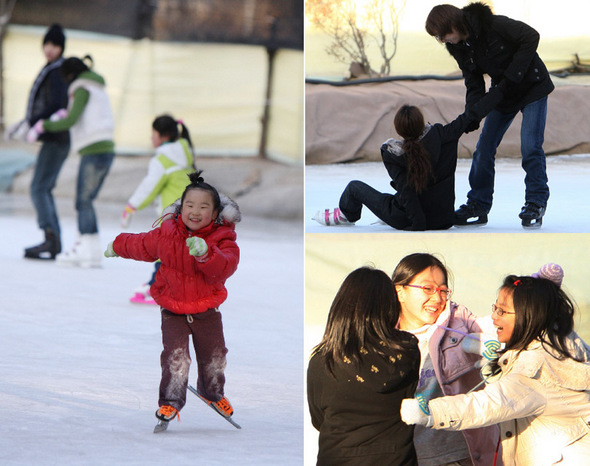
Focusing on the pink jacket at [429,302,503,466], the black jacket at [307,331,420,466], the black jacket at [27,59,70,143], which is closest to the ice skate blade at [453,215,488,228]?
the pink jacket at [429,302,503,466]

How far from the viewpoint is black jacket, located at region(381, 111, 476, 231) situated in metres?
3.35

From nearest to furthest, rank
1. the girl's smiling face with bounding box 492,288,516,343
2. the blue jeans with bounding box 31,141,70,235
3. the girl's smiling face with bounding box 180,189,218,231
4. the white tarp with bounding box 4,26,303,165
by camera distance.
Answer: the girl's smiling face with bounding box 492,288,516,343 → the girl's smiling face with bounding box 180,189,218,231 → the blue jeans with bounding box 31,141,70,235 → the white tarp with bounding box 4,26,303,165

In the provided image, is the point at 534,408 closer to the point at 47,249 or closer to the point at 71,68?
the point at 71,68

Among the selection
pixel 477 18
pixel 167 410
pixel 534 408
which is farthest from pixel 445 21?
pixel 167 410

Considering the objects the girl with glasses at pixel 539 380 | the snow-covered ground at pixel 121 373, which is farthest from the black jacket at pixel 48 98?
the girl with glasses at pixel 539 380

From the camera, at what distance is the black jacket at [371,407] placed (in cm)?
237

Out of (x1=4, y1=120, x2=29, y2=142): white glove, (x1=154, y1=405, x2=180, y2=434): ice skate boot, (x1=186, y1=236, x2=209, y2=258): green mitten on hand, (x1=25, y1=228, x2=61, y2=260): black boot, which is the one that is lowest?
(x1=154, y1=405, x2=180, y2=434): ice skate boot

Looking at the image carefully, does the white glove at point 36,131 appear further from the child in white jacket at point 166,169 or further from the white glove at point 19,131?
the child in white jacket at point 166,169

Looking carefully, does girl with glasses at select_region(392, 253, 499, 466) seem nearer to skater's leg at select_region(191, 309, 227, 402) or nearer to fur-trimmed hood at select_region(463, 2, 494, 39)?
A: skater's leg at select_region(191, 309, 227, 402)

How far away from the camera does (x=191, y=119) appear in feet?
36.7

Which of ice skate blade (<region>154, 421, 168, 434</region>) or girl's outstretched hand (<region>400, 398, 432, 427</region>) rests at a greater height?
girl's outstretched hand (<region>400, 398, 432, 427</region>)

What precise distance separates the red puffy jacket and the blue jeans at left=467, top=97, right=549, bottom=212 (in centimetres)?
90

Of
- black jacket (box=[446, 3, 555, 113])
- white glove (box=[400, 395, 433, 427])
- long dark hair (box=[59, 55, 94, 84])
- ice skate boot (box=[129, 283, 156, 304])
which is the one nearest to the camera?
white glove (box=[400, 395, 433, 427])

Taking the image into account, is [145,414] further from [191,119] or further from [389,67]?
[191,119]
